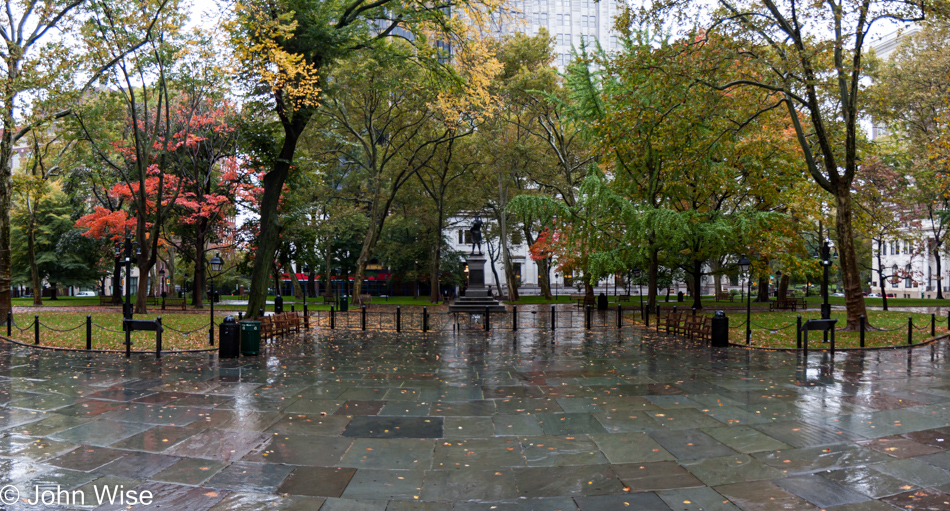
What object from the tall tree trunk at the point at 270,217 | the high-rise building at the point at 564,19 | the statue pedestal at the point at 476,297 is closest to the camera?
the tall tree trunk at the point at 270,217

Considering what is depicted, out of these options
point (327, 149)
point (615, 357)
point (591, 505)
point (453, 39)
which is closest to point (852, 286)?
point (615, 357)

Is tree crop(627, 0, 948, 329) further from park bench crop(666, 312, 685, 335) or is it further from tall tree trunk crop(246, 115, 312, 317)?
tall tree trunk crop(246, 115, 312, 317)

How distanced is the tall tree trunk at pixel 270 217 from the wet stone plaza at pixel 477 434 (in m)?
6.64

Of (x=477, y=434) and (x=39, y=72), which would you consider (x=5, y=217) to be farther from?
(x=477, y=434)

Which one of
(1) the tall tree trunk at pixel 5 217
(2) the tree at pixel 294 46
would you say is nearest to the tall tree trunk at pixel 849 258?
(2) the tree at pixel 294 46

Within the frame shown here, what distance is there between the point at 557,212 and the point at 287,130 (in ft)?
41.9

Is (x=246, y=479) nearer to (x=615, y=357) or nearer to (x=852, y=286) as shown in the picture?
(x=615, y=357)

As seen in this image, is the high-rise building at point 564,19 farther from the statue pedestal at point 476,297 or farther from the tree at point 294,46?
the tree at point 294,46

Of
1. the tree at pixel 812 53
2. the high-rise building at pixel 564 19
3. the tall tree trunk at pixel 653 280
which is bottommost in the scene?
the tall tree trunk at pixel 653 280

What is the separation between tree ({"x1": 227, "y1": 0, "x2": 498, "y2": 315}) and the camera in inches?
572

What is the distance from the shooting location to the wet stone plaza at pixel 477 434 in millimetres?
4988

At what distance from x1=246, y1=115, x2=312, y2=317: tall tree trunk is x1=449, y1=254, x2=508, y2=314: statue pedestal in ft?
39.3

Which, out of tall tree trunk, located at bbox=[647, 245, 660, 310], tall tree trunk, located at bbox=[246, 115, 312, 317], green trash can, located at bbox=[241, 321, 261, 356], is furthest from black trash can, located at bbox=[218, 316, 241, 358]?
tall tree trunk, located at bbox=[647, 245, 660, 310]

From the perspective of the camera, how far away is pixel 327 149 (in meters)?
34.6
